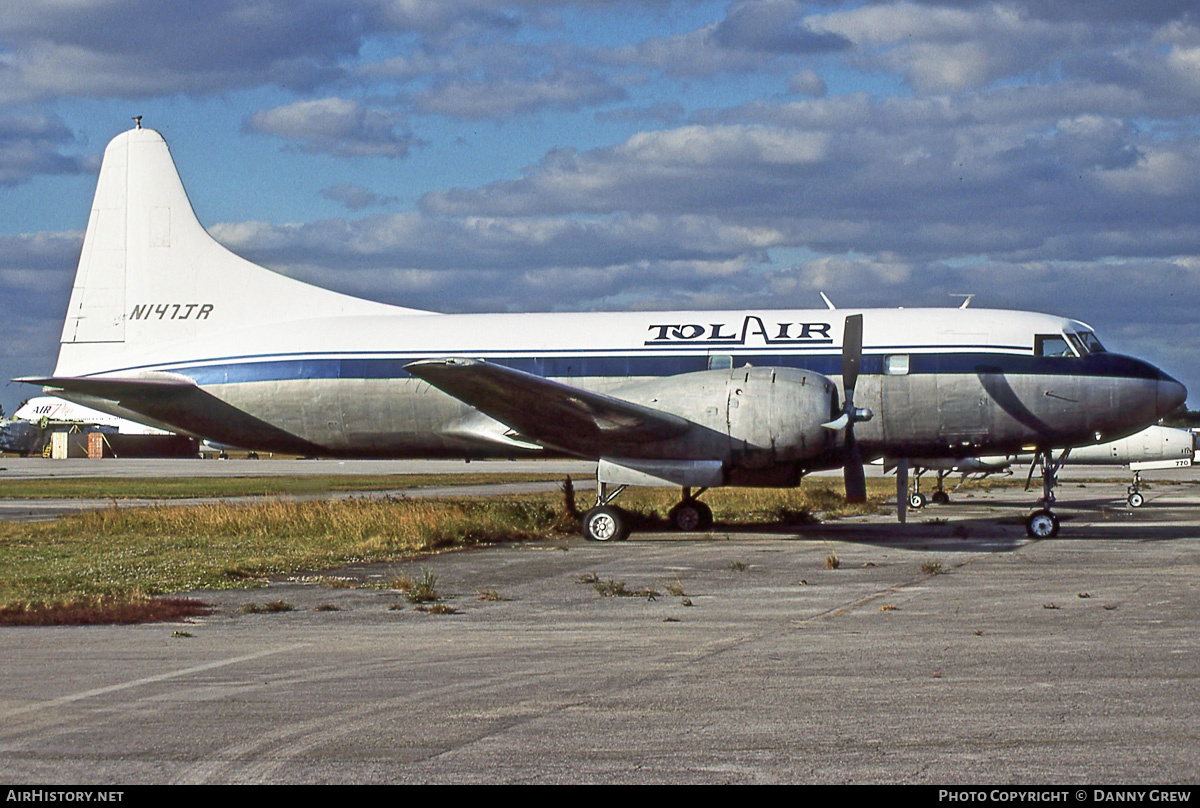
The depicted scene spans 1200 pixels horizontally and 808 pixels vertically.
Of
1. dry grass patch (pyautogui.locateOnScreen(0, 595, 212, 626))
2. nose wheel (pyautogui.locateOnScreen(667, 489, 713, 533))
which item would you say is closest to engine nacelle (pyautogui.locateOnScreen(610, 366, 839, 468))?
nose wheel (pyautogui.locateOnScreen(667, 489, 713, 533))

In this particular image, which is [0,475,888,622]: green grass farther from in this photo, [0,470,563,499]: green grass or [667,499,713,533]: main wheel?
[0,470,563,499]: green grass

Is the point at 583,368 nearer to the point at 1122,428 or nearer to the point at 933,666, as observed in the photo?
the point at 1122,428

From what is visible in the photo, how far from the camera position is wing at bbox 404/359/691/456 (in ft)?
70.8

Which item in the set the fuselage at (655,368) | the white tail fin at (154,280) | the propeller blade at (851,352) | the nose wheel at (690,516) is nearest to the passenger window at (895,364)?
the fuselage at (655,368)

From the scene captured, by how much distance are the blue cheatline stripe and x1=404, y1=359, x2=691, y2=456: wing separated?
2.06m

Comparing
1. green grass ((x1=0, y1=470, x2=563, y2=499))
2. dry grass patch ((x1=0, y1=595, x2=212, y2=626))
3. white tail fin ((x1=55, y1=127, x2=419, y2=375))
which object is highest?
white tail fin ((x1=55, y1=127, x2=419, y2=375))

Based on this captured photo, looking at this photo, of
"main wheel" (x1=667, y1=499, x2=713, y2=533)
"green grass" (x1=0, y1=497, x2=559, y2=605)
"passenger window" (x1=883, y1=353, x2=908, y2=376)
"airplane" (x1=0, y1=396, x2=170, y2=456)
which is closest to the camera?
"green grass" (x1=0, y1=497, x2=559, y2=605)

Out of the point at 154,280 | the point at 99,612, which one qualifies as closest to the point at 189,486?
the point at 154,280

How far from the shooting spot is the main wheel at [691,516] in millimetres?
26578

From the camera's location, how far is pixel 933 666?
9922mm

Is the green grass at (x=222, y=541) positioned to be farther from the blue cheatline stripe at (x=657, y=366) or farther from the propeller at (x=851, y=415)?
the propeller at (x=851, y=415)

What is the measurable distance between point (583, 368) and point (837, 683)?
16.7 metres

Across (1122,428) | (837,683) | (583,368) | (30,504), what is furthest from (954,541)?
(30,504)

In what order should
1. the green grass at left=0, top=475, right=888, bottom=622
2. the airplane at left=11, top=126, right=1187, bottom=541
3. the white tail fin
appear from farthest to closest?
the white tail fin → the airplane at left=11, top=126, right=1187, bottom=541 → the green grass at left=0, top=475, right=888, bottom=622
